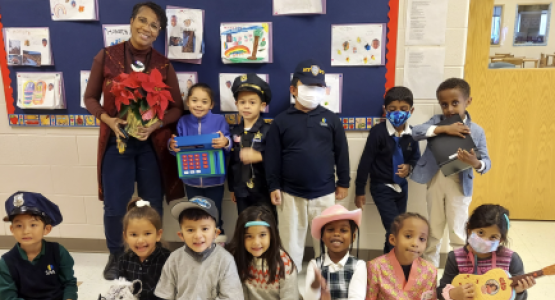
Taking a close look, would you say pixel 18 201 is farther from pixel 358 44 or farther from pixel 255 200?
pixel 358 44

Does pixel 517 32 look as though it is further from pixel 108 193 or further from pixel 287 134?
pixel 108 193

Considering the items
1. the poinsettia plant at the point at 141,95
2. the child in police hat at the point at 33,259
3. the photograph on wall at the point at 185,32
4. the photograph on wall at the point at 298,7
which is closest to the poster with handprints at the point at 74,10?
the photograph on wall at the point at 185,32

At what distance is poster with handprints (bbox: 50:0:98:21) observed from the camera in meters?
2.47

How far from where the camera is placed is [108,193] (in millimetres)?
2352

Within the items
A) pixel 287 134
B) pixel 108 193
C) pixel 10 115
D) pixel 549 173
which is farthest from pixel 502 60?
pixel 10 115

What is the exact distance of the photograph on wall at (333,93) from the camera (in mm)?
2426

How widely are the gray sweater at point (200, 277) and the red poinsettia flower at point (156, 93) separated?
2.92ft

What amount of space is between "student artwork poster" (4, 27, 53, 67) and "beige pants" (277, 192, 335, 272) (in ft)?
6.16

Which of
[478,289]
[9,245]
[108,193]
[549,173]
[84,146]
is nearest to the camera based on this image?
[478,289]

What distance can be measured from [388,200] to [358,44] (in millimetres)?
987

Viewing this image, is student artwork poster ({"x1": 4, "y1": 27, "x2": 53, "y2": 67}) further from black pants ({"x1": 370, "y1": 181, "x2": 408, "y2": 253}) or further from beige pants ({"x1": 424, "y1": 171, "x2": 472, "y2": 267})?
beige pants ({"x1": 424, "y1": 171, "x2": 472, "y2": 267})

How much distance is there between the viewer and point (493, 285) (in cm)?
153

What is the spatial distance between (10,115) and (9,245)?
1.03 m

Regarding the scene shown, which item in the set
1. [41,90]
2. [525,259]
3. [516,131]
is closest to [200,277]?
[41,90]
